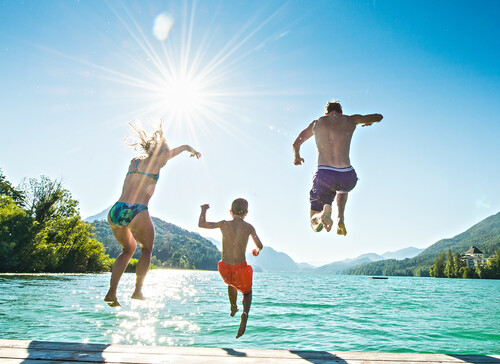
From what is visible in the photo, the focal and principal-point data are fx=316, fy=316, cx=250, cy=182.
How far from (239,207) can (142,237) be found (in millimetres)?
1316

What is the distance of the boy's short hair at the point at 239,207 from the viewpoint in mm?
4332

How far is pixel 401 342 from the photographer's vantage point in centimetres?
1223

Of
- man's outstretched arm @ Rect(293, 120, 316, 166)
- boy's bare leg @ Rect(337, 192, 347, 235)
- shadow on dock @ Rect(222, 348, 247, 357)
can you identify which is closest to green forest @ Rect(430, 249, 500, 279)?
boy's bare leg @ Rect(337, 192, 347, 235)

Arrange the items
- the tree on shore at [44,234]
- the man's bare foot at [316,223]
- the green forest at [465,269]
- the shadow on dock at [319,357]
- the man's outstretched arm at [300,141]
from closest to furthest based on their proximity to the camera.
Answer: the shadow on dock at [319,357], the man's bare foot at [316,223], the man's outstretched arm at [300,141], the tree on shore at [44,234], the green forest at [465,269]

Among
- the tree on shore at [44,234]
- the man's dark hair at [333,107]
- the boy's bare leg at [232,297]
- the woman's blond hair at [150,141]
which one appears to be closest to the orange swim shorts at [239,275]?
the boy's bare leg at [232,297]

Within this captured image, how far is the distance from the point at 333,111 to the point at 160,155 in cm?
286

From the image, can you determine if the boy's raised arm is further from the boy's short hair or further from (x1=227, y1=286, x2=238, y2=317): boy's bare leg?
(x1=227, y1=286, x2=238, y2=317): boy's bare leg

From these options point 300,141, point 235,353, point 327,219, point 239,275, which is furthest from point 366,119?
point 235,353

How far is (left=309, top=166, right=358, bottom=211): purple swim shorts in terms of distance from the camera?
15.9 ft

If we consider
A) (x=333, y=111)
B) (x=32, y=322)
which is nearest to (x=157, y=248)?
(x=32, y=322)

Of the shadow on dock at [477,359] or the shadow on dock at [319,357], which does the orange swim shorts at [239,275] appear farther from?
the shadow on dock at [477,359]

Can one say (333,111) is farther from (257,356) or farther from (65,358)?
(65,358)

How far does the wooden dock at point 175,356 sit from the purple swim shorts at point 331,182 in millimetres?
2308

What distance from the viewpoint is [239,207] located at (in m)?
4.35
